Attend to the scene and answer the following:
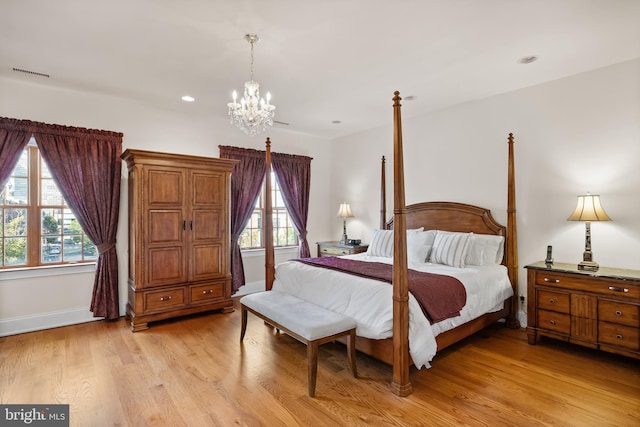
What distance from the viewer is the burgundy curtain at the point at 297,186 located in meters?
5.55

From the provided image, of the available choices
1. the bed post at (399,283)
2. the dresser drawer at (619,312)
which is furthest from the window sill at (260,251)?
the dresser drawer at (619,312)

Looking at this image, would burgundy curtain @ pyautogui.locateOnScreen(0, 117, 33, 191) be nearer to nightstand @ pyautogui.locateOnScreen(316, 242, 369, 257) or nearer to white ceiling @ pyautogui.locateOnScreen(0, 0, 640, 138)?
white ceiling @ pyautogui.locateOnScreen(0, 0, 640, 138)

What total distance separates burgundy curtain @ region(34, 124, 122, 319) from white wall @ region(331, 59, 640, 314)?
3539 millimetres

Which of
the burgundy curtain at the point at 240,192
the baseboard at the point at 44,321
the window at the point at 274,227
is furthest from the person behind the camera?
the window at the point at 274,227

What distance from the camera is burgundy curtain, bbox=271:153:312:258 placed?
5.55m

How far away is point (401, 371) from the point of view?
238 centimetres

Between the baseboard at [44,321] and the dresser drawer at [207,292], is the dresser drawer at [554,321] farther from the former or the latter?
the baseboard at [44,321]

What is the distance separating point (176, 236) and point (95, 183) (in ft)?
3.64

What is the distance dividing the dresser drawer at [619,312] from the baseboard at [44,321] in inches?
205

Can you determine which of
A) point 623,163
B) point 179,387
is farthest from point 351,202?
point 179,387

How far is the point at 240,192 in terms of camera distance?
498 cm

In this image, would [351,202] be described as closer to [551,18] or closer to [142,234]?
[142,234]

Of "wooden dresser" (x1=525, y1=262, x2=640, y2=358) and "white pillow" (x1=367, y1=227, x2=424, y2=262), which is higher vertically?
"white pillow" (x1=367, y1=227, x2=424, y2=262)

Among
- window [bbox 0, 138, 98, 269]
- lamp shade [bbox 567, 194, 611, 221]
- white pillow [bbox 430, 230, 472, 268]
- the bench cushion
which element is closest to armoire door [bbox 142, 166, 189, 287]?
window [bbox 0, 138, 98, 269]
